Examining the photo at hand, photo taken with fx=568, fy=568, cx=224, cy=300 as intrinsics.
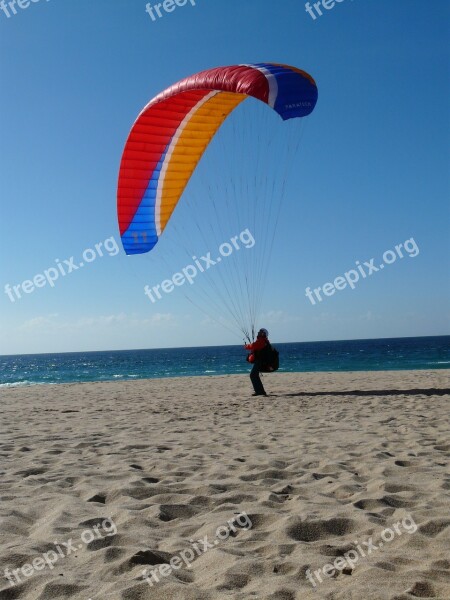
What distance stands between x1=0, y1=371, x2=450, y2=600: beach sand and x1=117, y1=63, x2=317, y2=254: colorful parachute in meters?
5.02

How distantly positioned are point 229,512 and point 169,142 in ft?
27.1

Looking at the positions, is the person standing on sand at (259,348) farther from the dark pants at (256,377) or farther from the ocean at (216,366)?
the ocean at (216,366)

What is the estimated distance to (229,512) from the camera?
12.5ft

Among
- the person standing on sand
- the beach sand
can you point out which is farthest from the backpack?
the beach sand

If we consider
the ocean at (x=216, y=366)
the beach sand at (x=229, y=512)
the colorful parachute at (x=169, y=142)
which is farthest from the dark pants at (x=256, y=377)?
the ocean at (x=216, y=366)

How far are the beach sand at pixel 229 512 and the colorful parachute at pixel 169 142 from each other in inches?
198

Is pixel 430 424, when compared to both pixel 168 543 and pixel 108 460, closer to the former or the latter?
pixel 108 460

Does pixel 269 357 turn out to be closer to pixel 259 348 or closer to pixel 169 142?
pixel 259 348

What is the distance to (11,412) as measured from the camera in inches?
420

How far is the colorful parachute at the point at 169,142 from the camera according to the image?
31.1 feet

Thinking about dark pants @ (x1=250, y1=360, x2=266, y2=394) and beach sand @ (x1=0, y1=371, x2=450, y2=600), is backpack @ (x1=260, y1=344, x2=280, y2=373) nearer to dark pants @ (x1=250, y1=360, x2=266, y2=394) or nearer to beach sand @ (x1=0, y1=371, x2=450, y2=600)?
dark pants @ (x1=250, y1=360, x2=266, y2=394)

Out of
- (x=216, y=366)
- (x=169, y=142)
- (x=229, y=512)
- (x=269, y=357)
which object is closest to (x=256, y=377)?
(x=269, y=357)

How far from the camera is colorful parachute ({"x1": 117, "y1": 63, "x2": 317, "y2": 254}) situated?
9.49 metres

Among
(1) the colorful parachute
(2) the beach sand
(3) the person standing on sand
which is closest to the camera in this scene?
(2) the beach sand
